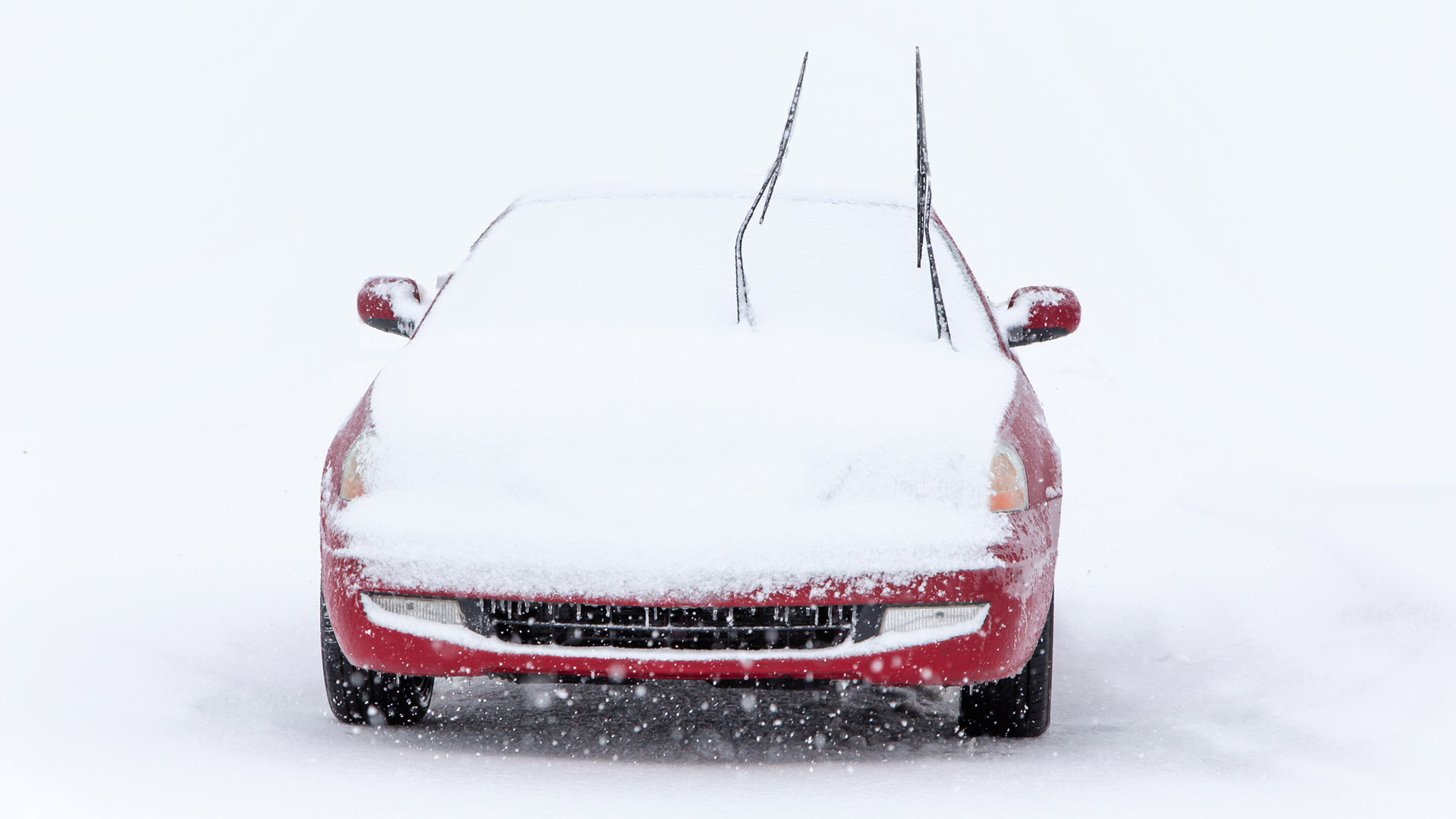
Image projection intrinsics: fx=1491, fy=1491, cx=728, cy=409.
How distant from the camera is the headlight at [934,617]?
10.1 feet

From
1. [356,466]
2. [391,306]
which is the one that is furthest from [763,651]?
[391,306]

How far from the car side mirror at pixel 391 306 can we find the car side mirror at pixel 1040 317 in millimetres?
1777

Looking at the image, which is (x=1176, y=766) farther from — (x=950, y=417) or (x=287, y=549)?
(x=287, y=549)

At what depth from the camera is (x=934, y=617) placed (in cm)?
310

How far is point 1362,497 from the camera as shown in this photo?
644 centimetres

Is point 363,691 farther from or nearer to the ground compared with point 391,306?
nearer to the ground

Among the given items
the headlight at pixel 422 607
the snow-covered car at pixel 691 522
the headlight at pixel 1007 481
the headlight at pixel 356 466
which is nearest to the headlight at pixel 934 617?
the snow-covered car at pixel 691 522

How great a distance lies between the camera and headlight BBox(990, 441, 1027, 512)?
3.21 meters

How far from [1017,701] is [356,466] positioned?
1.61 metres

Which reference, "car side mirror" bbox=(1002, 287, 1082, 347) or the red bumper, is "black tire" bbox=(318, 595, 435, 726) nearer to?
the red bumper

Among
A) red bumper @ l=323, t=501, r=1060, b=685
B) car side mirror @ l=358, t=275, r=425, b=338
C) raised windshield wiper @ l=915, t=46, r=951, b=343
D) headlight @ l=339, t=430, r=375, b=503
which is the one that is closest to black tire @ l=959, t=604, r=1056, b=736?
red bumper @ l=323, t=501, r=1060, b=685

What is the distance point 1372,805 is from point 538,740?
1816mm

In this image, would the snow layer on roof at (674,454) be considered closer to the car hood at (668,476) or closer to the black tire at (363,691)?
the car hood at (668,476)

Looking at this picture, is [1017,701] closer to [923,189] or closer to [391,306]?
[923,189]
